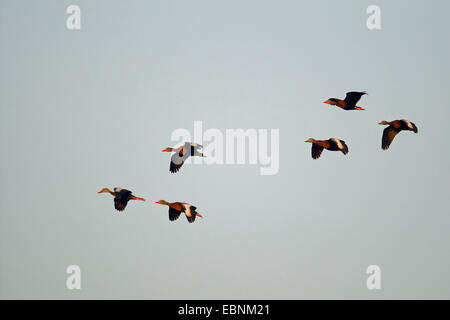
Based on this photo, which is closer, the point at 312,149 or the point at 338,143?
the point at 338,143

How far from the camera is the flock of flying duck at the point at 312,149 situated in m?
20.0

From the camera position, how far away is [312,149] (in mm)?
20812

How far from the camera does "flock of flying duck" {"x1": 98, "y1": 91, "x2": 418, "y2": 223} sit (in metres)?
20.0
